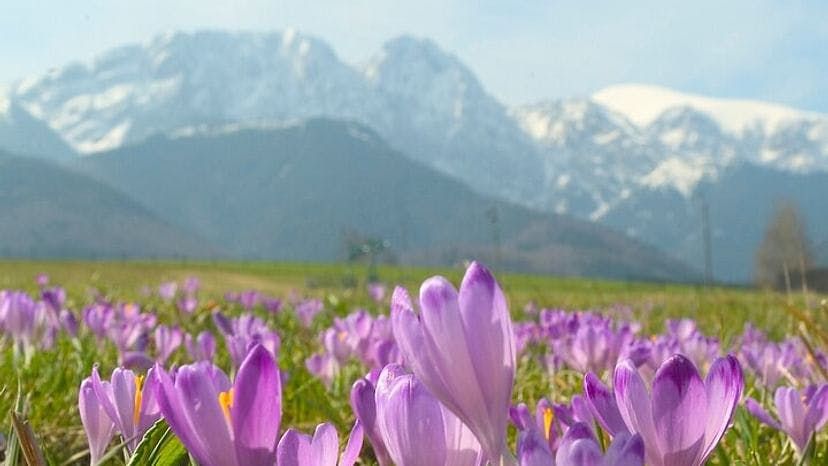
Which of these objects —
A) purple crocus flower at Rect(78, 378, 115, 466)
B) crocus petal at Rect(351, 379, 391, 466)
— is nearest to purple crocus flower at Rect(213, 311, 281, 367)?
purple crocus flower at Rect(78, 378, 115, 466)

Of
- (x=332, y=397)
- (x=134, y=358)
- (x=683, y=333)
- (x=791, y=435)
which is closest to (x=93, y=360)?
(x=332, y=397)

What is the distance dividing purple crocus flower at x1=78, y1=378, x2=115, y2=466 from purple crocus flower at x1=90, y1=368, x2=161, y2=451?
0.11 feet

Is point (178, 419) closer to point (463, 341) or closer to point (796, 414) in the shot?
point (463, 341)

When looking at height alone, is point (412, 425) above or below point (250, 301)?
above

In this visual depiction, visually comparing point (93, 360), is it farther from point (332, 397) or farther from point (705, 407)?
point (705, 407)

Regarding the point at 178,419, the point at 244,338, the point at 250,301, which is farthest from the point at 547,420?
the point at 250,301

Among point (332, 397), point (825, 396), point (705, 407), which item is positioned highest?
point (705, 407)

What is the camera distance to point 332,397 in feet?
9.29

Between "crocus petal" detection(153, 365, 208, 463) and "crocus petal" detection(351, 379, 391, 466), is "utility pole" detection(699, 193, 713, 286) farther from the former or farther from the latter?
"crocus petal" detection(153, 365, 208, 463)

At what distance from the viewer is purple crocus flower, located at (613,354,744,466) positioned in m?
0.90

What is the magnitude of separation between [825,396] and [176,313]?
4548mm

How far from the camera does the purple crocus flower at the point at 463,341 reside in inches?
33.3

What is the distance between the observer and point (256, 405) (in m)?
0.84

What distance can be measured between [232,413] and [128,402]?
451 mm
